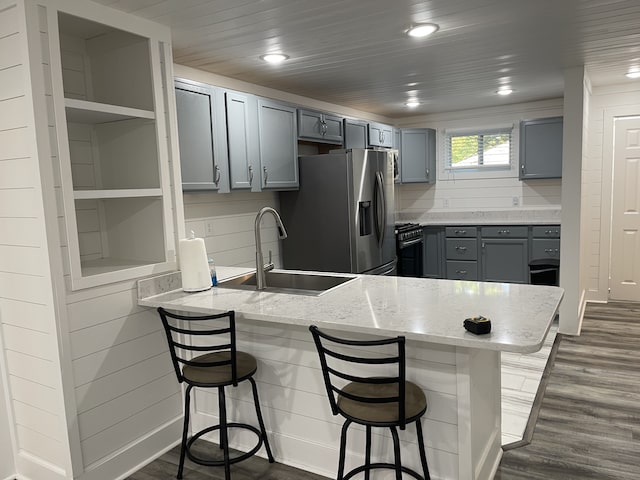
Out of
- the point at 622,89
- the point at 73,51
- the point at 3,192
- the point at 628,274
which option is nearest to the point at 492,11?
the point at 73,51

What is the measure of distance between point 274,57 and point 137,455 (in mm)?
2554

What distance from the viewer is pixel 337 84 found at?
4219 mm

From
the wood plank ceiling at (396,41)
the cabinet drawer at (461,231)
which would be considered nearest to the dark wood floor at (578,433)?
the cabinet drawer at (461,231)

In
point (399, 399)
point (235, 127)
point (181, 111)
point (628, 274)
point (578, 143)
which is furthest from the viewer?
point (628, 274)

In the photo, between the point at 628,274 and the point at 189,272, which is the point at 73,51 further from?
the point at 628,274

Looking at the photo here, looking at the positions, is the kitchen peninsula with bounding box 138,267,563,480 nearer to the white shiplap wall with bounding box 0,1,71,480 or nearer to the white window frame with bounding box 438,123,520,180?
the white shiplap wall with bounding box 0,1,71,480

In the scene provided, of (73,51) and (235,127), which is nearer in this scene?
(73,51)

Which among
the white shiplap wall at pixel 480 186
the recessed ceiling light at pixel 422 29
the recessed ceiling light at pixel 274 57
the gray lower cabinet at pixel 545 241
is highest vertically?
the recessed ceiling light at pixel 274 57

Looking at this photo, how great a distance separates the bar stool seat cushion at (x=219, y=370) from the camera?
2271mm

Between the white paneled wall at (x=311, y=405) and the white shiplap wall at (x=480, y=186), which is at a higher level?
the white shiplap wall at (x=480, y=186)

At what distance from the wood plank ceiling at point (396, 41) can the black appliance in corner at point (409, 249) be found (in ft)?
5.23

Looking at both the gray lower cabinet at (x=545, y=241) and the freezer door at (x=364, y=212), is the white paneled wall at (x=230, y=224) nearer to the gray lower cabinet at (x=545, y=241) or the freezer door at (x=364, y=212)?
the freezer door at (x=364, y=212)

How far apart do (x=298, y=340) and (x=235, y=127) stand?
1.81 metres

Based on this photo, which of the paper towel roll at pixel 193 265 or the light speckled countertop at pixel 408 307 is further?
the paper towel roll at pixel 193 265
